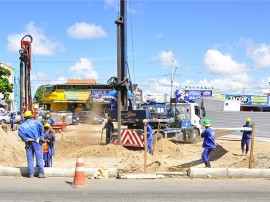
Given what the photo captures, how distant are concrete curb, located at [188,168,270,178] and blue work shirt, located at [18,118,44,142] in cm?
398

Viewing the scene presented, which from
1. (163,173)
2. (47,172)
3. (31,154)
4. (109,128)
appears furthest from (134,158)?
(109,128)

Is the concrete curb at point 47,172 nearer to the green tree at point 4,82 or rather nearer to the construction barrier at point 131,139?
the construction barrier at point 131,139

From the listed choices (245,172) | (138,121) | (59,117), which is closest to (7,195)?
(245,172)

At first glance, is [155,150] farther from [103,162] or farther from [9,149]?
[9,149]

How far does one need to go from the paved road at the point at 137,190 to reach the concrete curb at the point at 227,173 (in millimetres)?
285

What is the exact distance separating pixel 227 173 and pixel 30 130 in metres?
5.11

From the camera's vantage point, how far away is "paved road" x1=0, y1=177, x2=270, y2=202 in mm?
7566

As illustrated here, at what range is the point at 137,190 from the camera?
8.32 m

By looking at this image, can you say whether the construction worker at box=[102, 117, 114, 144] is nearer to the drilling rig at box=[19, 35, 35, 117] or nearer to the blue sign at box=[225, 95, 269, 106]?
the drilling rig at box=[19, 35, 35, 117]

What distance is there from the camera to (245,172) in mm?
10180

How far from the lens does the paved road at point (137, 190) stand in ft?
24.8

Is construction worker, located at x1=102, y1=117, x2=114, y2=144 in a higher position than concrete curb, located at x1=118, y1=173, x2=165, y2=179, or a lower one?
higher

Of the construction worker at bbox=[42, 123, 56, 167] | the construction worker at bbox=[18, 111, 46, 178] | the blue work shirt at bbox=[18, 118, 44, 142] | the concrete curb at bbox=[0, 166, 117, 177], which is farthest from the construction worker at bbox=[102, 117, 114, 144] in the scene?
the construction worker at bbox=[18, 111, 46, 178]

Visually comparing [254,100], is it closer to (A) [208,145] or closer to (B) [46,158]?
(A) [208,145]
